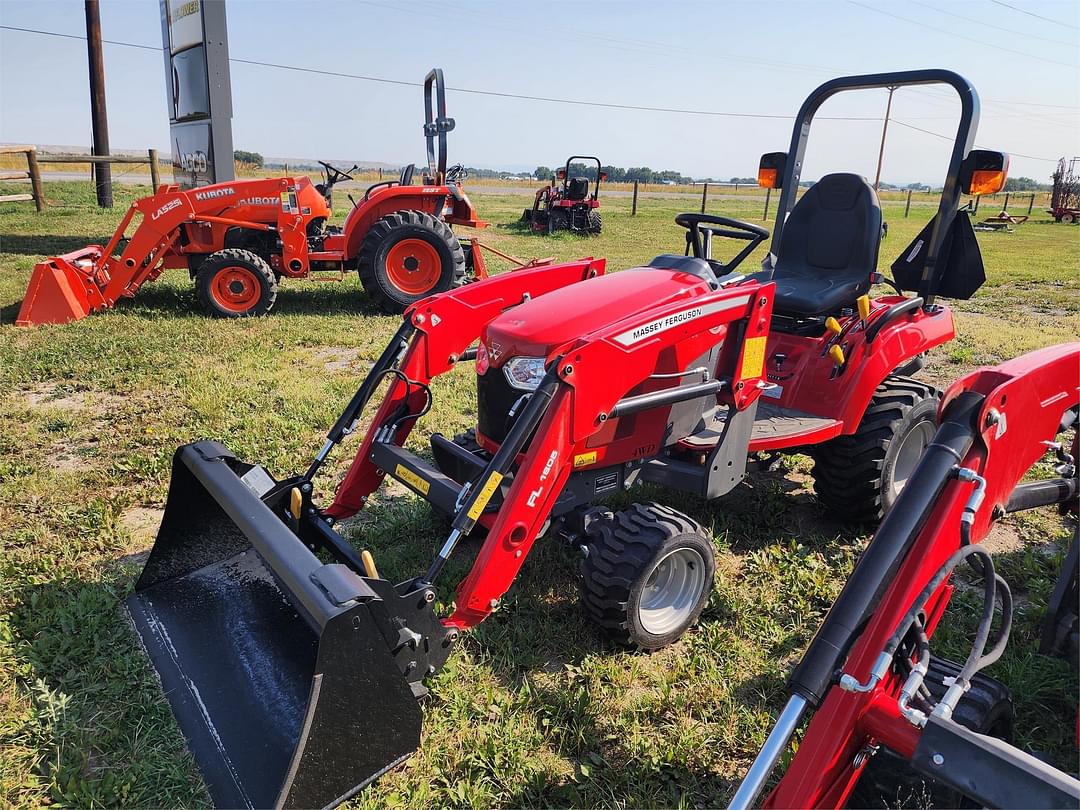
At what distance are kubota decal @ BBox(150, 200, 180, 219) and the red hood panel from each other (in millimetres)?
6136

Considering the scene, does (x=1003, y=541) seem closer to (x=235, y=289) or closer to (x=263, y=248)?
(x=235, y=289)

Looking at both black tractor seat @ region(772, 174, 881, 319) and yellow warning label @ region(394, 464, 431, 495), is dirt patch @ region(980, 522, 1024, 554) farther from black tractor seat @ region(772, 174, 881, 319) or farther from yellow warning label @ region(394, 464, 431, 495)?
yellow warning label @ region(394, 464, 431, 495)

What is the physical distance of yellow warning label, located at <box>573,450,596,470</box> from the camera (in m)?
2.98

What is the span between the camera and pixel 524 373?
312cm

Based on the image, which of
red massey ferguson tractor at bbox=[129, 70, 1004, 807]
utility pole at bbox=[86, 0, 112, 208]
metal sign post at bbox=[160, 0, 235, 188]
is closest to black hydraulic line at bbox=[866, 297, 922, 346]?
red massey ferguson tractor at bbox=[129, 70, 1004, 807]

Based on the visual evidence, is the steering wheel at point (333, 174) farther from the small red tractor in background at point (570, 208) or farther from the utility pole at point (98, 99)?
the utility pole at point (98, 99)

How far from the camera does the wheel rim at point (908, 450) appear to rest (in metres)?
3.95

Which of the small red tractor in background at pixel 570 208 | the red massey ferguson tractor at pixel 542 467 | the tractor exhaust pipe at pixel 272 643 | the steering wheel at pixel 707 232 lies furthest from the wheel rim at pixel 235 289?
the small red tractor in background at pixel 570 208

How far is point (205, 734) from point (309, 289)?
8029 mm

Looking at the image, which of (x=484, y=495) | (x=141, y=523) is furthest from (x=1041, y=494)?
(x=141, y=523)

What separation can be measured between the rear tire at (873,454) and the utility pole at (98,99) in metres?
17.7

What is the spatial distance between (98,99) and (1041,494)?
19.6 metres

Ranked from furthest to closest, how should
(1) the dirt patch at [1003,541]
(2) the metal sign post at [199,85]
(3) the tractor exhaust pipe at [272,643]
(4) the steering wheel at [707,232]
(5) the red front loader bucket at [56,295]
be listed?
1. (2) the metal sign post at [199,85]
2. (5) the red front loader bucket at [56,295]
3. (1) the dirt patch at [1003,541]
4. (4) the steering wheel at [707,232]
5. (3) the tractor exhaust pipe at [272,643]

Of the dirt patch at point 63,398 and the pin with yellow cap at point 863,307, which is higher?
the pin with yellow cap at point 863,307
